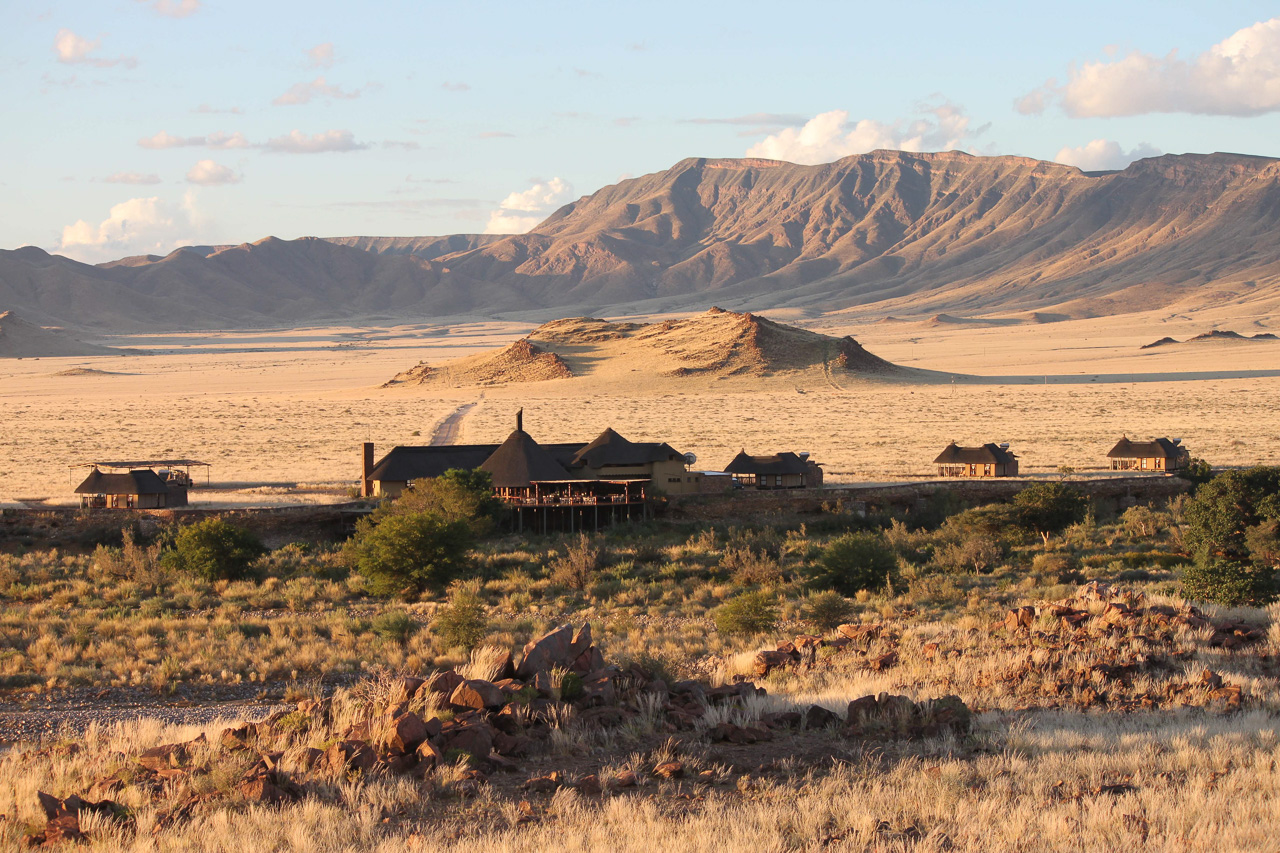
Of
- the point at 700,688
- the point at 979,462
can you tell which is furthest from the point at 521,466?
the point at 700,688

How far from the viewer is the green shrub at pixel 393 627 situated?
19.6 meters

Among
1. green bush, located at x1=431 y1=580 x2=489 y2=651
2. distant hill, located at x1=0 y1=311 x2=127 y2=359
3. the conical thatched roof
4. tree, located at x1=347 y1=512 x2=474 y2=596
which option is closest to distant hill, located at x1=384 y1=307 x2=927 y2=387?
the conical thatched roof

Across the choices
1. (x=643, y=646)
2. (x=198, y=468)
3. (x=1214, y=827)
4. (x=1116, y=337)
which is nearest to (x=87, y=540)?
(x=198, y=468)

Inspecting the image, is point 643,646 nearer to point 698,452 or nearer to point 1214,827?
point 1214,827

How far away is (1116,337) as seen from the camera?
150125mm

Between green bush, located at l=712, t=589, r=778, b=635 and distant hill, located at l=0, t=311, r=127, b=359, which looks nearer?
green bush, located at l=712, t=589, r=778, b=635

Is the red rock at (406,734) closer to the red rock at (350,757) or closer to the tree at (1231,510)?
the red rock at (350,757)

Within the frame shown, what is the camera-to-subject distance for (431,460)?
128 feet

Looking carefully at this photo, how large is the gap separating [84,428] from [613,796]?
66576 mm

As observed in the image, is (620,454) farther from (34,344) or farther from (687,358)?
(34,344)

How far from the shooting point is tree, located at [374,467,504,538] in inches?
1255

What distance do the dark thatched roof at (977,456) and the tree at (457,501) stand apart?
57.9 ft

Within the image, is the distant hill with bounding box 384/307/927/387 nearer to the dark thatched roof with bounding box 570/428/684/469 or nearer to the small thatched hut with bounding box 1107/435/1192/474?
the small thatched hut with bounding box 1107/435/1192/474

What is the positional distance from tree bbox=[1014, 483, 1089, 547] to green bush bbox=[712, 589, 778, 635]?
14407 millimetres
